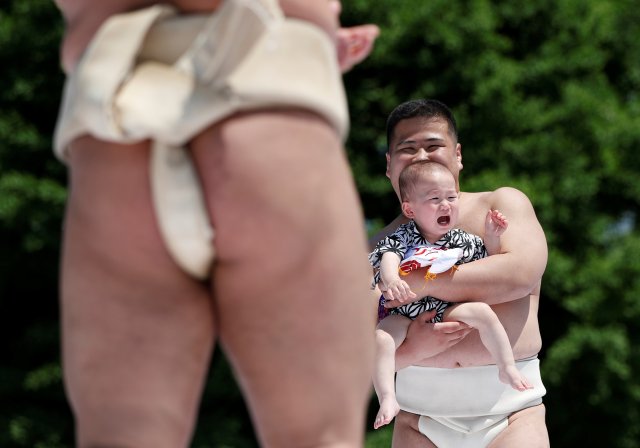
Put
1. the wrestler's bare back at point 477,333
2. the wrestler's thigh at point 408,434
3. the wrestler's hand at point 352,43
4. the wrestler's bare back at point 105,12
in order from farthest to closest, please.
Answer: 1. the wrestler's thigh at point 408,434
2. the wrestler's bare back at point 477,333
3. the wrestler's hand at point 352,43
4. the wrestler's bare back at point 105,12

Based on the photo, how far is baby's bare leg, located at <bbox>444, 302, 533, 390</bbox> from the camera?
2902mm

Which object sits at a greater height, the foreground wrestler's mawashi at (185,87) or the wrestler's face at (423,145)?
the foreground wrestler's mawashi at (185,87)

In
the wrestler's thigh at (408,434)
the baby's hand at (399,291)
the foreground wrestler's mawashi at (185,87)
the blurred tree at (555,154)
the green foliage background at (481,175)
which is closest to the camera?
the foreground wrestler's mawashi at (185,87)

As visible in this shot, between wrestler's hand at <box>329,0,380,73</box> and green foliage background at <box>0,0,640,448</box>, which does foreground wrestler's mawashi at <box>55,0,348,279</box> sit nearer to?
wrestler's hand at <box>329,0,380,73</box>

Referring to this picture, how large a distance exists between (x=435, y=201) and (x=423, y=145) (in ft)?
0.80

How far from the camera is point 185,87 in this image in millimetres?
1538

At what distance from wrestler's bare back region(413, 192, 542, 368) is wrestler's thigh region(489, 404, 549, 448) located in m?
0.17

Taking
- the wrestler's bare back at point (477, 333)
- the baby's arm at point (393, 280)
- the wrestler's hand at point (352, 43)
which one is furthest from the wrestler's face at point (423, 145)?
the wrestler's hand at point (352, 43)

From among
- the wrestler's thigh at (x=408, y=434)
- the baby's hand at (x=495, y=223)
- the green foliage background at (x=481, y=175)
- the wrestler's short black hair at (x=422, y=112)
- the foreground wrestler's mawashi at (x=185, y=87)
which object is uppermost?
the foreground wrestler's mawashi at (x=185, y=87)

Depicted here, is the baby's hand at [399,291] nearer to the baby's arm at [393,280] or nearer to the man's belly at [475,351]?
the baby's arm at [393,280]

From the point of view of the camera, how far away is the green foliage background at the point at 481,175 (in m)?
9.70

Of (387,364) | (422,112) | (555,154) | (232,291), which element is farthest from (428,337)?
(555,154)

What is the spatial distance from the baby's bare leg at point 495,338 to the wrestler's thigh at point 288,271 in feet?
4.44

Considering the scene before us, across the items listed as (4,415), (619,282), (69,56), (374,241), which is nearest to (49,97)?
(4,415)
